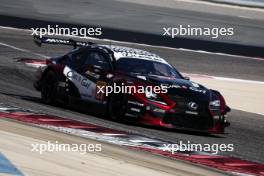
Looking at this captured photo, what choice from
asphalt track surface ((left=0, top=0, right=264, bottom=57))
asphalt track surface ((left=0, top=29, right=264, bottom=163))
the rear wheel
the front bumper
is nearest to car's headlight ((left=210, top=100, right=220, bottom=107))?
the front bumper

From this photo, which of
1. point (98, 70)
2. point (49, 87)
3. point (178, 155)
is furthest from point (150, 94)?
point (49, 87)

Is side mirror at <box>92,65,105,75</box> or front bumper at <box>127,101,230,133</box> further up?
side mirror at <box>92,65,105,75</box>

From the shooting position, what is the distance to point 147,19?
3038 centimetres

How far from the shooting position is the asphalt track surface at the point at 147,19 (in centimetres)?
2597

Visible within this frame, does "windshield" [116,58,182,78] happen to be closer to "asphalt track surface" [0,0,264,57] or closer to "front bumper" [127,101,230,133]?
"front bumper" [127,101,230,133]

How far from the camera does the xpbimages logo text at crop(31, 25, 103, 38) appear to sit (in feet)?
81.7

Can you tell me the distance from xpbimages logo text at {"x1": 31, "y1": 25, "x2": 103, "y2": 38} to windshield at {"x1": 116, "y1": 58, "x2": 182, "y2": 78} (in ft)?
37.9

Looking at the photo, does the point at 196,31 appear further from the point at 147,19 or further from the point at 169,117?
the point at 169,117

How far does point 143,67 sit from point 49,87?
189cm

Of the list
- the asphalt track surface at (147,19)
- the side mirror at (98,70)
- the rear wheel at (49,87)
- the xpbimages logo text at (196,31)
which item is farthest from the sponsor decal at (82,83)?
the xpbimages logo text at (196,31)

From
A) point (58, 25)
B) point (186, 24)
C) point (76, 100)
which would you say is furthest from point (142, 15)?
point (76, 100)

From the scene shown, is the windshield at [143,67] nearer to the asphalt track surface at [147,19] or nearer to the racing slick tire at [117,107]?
the racing slick tire at [117,107]

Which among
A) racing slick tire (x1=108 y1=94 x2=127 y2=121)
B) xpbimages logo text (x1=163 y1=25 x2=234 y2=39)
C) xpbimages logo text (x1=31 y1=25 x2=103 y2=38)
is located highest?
xpbimages logo text (x1=163 y1=25 x2=234 y2=39)

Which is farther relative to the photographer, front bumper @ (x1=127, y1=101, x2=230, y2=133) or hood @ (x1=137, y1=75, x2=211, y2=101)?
hood @ (x1=137, y1=75, x2=211, y2=101)
